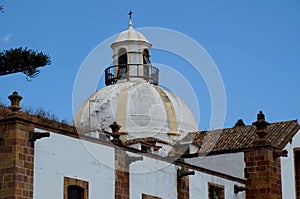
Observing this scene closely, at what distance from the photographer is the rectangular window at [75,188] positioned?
90.4 feet

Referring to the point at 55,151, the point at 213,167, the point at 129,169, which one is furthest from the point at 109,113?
the point at 55,151

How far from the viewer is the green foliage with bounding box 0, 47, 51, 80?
27.6 metres

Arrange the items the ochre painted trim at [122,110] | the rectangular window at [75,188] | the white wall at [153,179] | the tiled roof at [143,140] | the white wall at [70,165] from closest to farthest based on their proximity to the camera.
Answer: the white wall at [70,165], the rectangular window at [75,188], the white wall at [153,179], the tiled roof at [143,140], the ochre painted trim at [122,110]

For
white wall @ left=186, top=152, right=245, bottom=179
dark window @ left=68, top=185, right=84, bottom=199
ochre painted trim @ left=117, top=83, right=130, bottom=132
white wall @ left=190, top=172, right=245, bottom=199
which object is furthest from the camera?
ochre painted trim @ left=117, top=83, right=130, bottom=132

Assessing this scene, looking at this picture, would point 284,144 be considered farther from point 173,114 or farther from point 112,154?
point 112,154

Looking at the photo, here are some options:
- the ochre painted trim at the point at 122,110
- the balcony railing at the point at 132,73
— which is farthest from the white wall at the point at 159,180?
the balcony railing at the point at 132,73

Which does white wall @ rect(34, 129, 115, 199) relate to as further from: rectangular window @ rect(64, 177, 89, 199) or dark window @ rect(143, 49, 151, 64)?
dark window @ rect(143, 49, 151, 64)

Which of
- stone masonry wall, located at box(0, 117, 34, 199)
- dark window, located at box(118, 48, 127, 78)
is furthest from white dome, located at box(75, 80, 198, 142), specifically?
stone masonry wall, located at box(0, 117, 34, 199)

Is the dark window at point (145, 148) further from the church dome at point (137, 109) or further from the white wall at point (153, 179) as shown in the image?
the church dome at point (137, 109)

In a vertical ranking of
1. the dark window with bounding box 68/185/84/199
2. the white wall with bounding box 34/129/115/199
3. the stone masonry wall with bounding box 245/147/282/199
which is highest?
the stone masonry wall with bounding box 245/147/282/199

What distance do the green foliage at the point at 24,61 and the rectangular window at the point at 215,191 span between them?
409 inches

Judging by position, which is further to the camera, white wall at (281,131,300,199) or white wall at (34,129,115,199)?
white wall at (281,131,300,199)

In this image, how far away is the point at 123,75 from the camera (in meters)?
46.8

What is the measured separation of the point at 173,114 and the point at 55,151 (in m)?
16.4
